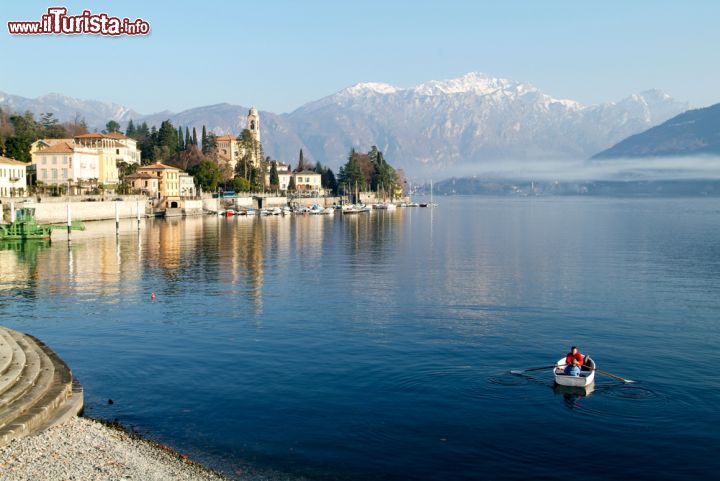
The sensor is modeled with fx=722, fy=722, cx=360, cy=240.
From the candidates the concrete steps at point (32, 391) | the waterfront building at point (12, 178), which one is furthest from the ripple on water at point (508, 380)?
the waterfront building at point (12, 178)

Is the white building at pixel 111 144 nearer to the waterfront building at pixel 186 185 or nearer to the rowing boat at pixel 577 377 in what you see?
the waterfront building at pixel 186 185

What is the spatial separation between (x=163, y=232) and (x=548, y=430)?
103 metres

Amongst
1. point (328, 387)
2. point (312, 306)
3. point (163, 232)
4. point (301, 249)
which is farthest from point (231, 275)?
point (163, 232)

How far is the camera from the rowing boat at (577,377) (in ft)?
97.2

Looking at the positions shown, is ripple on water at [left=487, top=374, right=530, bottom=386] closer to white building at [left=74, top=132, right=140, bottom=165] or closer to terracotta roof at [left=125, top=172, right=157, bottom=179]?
white building at [left=74, top=132, right=140, bottom=165]

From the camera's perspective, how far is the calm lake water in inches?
930

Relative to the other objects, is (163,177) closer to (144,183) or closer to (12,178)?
(144,183)

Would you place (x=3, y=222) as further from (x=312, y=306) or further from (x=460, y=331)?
(x=460, y=331)

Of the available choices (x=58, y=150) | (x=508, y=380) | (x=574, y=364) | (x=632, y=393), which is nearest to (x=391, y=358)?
(x=508, y=380)

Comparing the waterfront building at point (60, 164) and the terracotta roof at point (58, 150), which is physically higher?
the terracotta roof at point (58, 150)

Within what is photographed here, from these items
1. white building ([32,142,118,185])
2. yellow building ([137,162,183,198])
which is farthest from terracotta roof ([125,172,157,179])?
Answer: white building ([32,142,118,185])

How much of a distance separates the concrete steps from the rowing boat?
18.7 meters

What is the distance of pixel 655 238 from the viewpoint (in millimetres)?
111375

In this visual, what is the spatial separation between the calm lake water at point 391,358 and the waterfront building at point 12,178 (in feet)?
201
